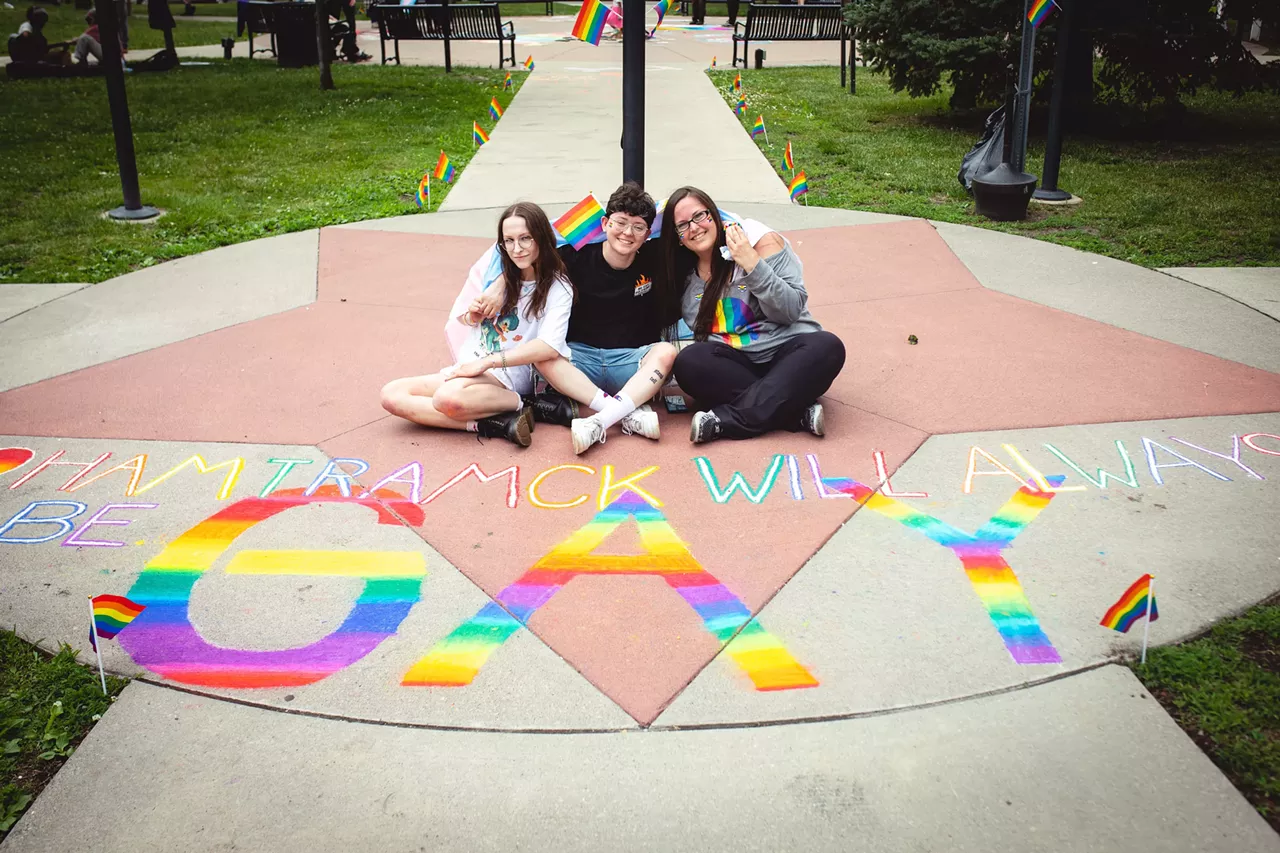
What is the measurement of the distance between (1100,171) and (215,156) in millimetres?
8564

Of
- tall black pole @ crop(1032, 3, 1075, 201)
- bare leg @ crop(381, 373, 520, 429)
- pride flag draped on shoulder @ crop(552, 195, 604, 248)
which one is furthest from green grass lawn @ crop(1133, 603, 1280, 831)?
tall black pole @ crop(1032, 3, 1075, 201)

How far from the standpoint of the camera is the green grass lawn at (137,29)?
22516 mm

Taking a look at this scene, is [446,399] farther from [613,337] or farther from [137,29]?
[137,29]

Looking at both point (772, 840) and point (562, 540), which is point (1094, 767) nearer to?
point (772, 840)

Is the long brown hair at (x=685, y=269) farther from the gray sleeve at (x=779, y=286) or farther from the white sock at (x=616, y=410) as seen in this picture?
the white sock at (x=616, y=410)

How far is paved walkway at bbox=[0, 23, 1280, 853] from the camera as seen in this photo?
2.66 meters

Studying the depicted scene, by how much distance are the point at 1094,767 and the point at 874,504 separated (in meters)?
1.53

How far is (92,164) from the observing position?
10492 mm

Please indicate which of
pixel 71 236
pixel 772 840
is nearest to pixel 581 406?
pixel 772 840

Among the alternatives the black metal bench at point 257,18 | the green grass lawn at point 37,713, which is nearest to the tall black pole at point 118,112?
the green grass lawn at point 37,713

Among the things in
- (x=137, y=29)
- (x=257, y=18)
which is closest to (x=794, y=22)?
(x=257, y=18)

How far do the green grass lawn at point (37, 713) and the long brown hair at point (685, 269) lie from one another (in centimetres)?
272

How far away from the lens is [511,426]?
4621 millimetres

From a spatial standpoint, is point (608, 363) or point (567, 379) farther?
point (608, 363)
